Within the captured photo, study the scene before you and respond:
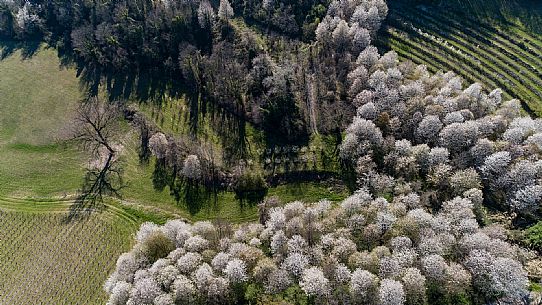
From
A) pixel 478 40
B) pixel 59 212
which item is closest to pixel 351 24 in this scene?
pixel 478 40

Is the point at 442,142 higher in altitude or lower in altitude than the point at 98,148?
higher

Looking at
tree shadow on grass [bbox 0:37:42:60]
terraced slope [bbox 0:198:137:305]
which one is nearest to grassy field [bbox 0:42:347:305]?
terraced slope [bbox 0:198:137:305]

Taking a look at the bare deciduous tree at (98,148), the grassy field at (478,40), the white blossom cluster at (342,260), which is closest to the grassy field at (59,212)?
the bare deciduous tree at (98,148)

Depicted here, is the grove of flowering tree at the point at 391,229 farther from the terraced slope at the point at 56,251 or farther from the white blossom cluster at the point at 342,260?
the terraced slope at the point at 56,251

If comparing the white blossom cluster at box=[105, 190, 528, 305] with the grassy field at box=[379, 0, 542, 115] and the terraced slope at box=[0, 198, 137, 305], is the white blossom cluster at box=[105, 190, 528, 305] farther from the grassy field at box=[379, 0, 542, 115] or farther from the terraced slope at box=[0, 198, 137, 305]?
the grassy field at box=[379, 0, 542, 115]

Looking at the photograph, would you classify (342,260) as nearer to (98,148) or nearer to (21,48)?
(98,148)

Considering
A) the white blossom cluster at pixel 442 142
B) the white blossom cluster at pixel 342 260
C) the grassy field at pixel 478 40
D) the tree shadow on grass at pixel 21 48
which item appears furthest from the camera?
the tree shadow on grass at pixel 21 48
